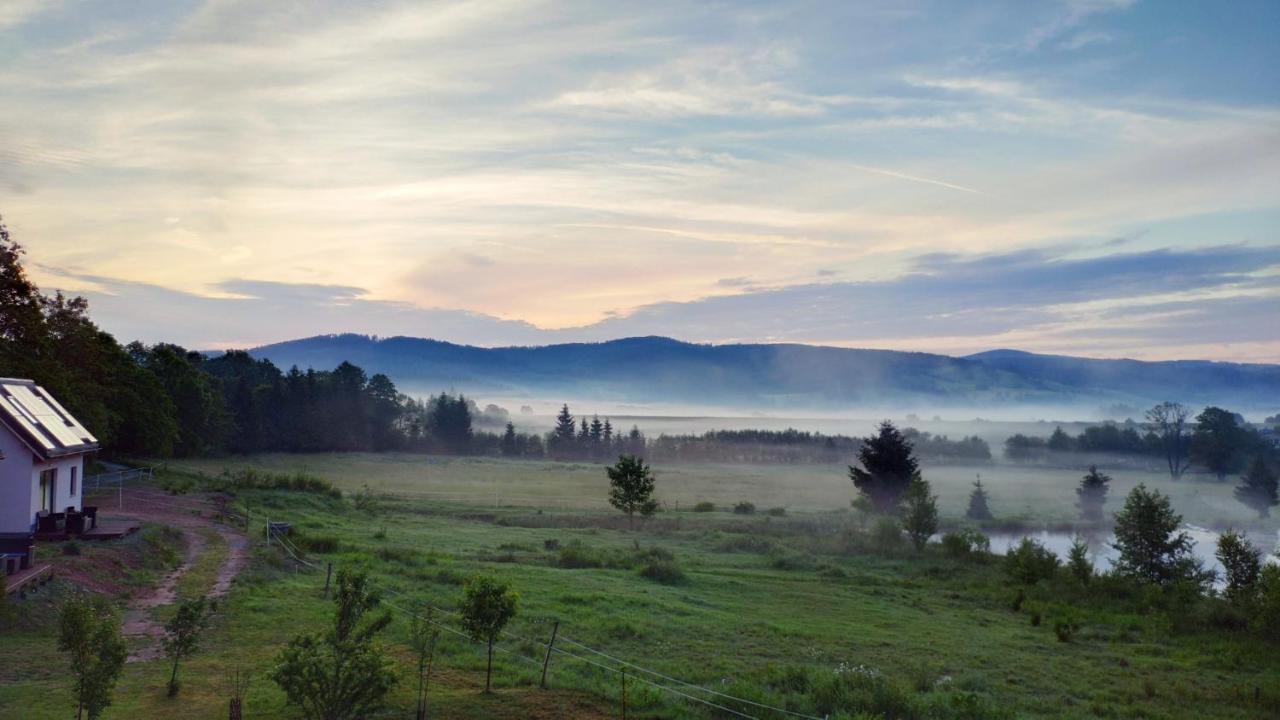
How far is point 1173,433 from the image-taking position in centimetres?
12088

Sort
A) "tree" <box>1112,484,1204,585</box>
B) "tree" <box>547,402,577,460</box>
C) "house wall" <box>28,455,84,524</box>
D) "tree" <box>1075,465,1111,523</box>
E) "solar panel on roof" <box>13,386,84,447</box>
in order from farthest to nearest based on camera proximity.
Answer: "tree" <box>547,402,577,460</box>, "tree" <box>1075,465,1111,523</box>, "tree" <box>1112,484,1204,585</box>, "solar panel on roof" <box>13,386,84,447</box>, "house wall" <box>28,455,84,524</box>

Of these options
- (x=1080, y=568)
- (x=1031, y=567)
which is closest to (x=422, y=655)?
(x=1031, y=567)

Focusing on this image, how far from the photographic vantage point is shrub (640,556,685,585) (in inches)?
1356

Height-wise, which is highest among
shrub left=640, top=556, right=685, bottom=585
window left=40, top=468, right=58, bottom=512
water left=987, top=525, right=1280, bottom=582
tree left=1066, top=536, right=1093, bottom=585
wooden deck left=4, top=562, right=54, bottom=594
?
window left=40, top=468, right=58, bottom=512

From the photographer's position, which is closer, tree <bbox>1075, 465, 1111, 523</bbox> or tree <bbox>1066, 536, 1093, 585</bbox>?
tree <bbox>1066, 536, 1093, 585</bbox>

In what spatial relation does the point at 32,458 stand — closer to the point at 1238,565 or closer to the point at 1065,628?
A: the point at 1065,628

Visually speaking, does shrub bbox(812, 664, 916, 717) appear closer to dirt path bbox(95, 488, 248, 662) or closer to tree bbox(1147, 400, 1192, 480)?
dirt path bbox(95, 488, 248, 662)

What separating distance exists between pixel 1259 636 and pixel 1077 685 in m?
14.9

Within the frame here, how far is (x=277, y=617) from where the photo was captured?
22.5 m

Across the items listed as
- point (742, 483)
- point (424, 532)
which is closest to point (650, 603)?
point (424, 532)

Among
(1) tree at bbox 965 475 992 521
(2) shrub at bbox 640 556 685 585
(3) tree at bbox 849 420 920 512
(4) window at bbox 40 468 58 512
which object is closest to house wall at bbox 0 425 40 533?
(4) window at bbox 40 468 58 512

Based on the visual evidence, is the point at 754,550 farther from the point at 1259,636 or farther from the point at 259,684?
the point at 259,684

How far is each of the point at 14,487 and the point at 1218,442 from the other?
130 m

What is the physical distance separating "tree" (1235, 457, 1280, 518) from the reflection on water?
619 cm
